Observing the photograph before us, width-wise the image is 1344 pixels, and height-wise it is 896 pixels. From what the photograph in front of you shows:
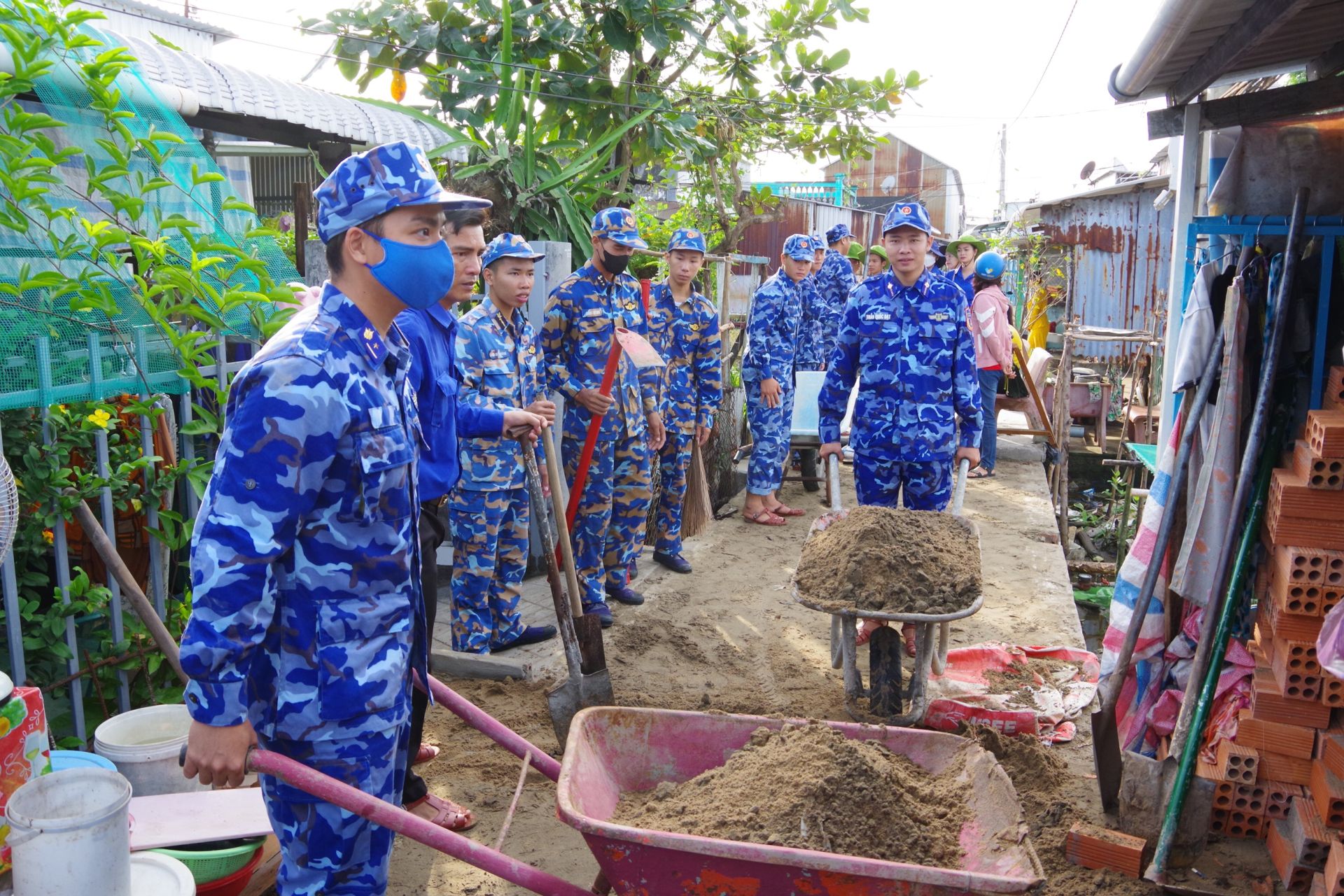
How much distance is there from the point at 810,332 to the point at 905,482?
13.2 ft


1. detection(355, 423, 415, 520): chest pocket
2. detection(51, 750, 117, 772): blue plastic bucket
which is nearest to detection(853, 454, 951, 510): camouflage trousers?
detection(355, 423, 415, 520): chest pocket

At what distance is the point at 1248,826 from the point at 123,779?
3.57 metres

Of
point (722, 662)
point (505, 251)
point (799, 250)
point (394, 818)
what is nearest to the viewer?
point (394, 818)

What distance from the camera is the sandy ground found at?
11.7 ft

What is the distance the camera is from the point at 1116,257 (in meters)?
15.3

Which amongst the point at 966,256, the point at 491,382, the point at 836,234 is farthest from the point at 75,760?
the point at 966,256

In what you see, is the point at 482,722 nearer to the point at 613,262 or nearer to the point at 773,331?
the point at 613,262

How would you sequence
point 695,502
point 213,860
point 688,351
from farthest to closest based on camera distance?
point 695,502 → point 688,351 → point 213,860

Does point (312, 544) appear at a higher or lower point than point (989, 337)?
lower

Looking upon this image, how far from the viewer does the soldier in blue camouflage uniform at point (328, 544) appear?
1972 millimetres

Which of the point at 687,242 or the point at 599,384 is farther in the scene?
the point at 687,242

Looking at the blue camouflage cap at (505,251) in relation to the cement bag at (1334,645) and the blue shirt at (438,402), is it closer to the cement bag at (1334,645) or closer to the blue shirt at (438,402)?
the blue shirt at (438,402)

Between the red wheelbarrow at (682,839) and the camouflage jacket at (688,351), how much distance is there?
4.05 metres

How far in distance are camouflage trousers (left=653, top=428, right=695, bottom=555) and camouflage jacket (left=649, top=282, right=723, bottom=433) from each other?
0.10 m
